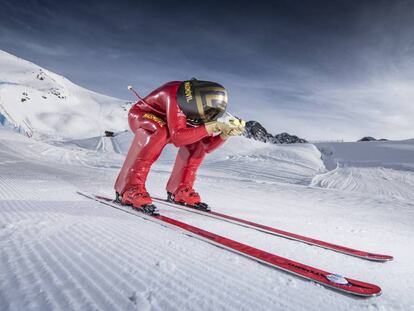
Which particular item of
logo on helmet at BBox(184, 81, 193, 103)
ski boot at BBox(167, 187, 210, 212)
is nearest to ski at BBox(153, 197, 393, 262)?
ski boot at BBox(167, 187, 210, 212)

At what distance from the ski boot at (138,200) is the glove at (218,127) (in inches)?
33.1

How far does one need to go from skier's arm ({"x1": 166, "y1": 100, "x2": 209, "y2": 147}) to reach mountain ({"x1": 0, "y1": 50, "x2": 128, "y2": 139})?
52.2 meters

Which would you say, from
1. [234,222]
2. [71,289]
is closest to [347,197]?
[234,222]

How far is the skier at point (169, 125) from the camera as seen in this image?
8.86 ft

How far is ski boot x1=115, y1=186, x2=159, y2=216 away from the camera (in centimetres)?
256

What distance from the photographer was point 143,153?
2877mm

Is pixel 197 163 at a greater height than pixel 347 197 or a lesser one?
greater

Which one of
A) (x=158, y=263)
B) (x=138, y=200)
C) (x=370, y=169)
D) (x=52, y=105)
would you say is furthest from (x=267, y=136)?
(x=52, y=105)

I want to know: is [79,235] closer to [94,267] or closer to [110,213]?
[94,267]

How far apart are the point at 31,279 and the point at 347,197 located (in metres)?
4.88

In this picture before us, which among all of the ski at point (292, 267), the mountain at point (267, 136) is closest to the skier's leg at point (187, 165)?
the ski at point (292, 267)

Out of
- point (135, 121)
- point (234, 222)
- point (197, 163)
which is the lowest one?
point (234, 222)

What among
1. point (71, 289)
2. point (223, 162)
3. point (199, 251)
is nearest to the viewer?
point (71, 289)

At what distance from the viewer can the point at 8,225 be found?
173 centimetres
